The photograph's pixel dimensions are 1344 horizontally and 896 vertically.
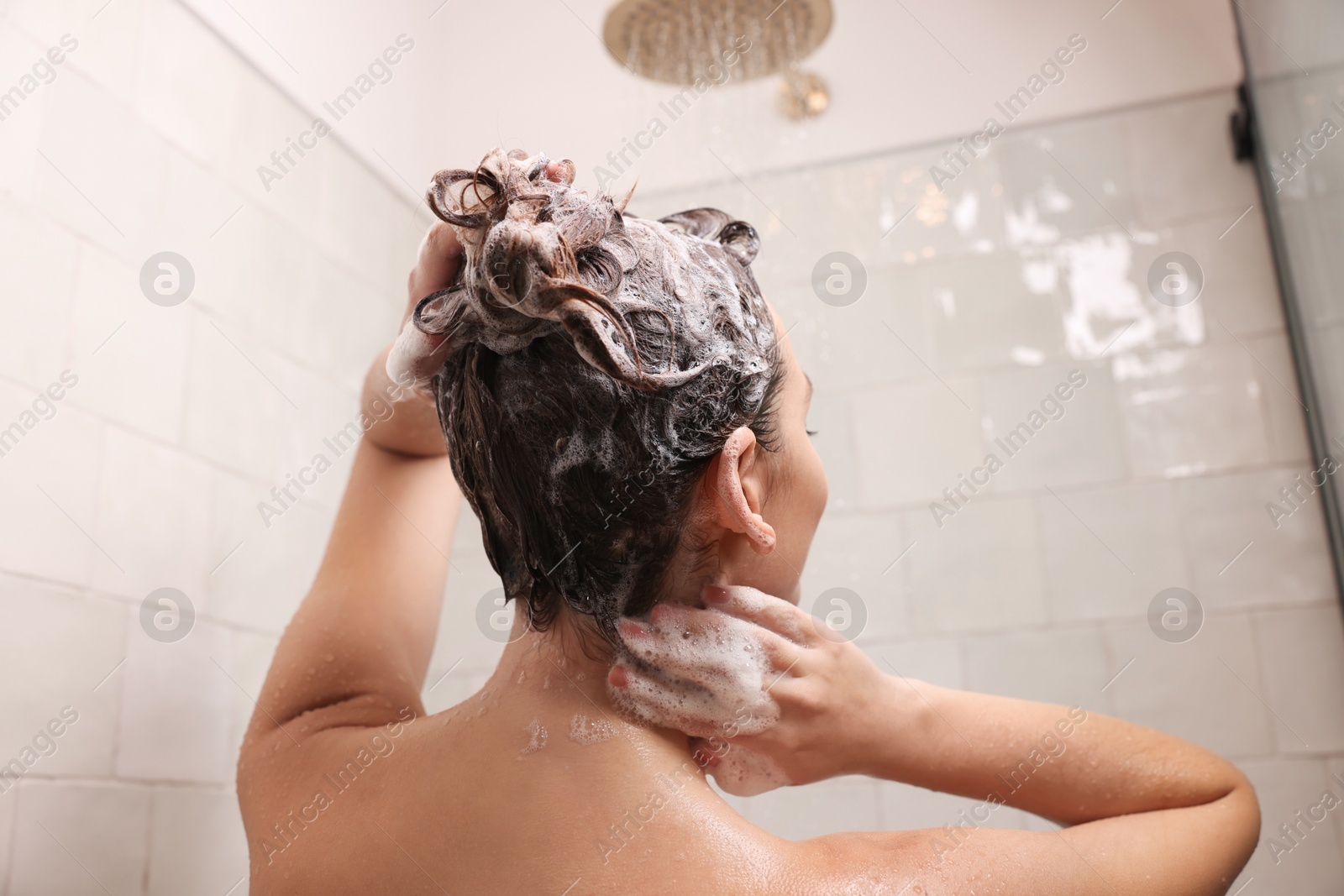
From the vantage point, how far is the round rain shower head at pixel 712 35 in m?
1.47

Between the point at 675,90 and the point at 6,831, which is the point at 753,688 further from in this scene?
the point at 675,90

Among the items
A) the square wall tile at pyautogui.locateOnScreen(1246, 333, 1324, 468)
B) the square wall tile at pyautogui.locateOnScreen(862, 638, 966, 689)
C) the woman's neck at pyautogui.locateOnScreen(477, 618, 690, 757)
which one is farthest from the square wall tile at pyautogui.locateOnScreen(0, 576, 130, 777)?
the square wall tile at pyautogui.locateOnScreen(1246, 333, 1324, 468)

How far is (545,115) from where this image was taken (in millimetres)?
1919

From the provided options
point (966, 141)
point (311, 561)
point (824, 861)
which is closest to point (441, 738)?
point (824, 861)

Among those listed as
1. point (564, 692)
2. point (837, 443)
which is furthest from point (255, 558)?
point (837, 443)

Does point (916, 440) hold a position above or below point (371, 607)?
above

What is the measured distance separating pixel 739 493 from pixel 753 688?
0.54 feet

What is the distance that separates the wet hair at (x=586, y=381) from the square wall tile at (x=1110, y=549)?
92 centimetres

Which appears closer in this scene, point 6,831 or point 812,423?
point 6,831

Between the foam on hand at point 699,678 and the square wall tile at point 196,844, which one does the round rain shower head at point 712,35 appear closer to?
the foam on hand at point 699,678

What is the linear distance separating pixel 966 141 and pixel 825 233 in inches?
10.5

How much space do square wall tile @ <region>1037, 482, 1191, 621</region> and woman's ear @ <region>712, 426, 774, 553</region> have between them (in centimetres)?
93

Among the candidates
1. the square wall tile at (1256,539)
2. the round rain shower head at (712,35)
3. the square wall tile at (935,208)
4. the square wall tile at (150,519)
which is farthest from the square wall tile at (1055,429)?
the square wall tile at (150,519)

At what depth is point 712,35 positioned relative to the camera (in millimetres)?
1529
